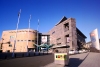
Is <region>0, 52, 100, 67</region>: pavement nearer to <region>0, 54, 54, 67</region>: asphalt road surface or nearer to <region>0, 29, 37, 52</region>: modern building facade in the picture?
<region>0, 54, 54, 67</region>: asphalt road surface

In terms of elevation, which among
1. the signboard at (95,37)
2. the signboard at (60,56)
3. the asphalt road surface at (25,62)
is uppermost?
the signboard at (95,37)

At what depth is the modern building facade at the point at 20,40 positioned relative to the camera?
8644cm

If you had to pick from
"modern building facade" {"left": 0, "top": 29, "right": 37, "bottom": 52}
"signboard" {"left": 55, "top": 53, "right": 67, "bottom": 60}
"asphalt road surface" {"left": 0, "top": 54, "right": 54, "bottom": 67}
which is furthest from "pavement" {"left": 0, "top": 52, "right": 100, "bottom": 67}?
"modern building facade" {"left": 0, "top": 29, "right": 37, "bottom": 52}

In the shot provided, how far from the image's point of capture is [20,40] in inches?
3546

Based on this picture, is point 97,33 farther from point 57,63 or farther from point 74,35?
point 74,35

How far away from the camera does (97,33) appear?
28312 millimetres

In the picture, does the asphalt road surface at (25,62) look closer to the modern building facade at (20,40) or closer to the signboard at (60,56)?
the signboard at (60,56)

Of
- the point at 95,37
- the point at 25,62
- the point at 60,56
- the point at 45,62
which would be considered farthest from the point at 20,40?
the point at 60,56

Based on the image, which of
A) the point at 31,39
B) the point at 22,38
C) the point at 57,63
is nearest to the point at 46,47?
the point at 31,39

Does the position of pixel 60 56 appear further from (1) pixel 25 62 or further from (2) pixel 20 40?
(2) pixel 20 40

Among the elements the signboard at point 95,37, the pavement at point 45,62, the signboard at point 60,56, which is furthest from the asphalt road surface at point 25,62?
the signboard at point 95,37

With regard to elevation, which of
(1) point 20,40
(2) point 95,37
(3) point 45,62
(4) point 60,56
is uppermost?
(2) point 95,37

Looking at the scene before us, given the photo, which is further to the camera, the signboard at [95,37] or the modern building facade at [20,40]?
the modern building facade at [20,40]

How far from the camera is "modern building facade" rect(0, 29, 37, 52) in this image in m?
86.4
